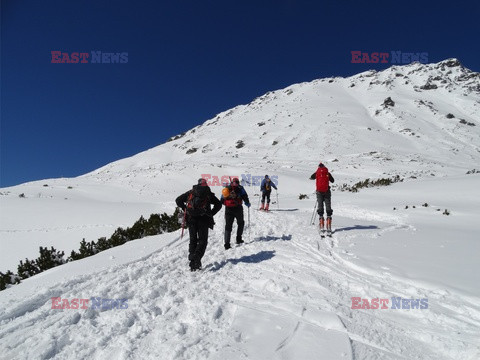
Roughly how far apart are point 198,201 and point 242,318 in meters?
2.98

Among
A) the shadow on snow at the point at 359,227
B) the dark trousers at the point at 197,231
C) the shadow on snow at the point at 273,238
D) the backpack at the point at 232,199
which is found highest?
the backpack at the point at 232,199

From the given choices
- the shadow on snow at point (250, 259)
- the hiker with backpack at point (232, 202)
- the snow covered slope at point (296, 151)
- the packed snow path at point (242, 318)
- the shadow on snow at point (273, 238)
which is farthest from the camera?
the snow covered slope at point (296, 151)

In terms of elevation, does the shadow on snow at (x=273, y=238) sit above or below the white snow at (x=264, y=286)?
below

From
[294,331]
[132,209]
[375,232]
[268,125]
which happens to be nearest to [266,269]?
[294,331]

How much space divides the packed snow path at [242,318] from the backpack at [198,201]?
1.22m

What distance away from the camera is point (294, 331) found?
338 cm

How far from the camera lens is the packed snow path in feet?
10.2

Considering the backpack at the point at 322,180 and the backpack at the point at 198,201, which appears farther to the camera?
the backpack at the point at 322,180

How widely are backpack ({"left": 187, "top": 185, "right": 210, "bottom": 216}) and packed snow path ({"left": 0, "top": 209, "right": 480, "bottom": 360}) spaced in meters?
1.22

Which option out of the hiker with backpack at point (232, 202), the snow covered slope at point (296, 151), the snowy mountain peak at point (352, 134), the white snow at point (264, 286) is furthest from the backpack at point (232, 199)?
the snowy mountain peak at point (352, 134)

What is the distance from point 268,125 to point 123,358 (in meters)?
65.3

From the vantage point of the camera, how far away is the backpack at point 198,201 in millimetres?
6199

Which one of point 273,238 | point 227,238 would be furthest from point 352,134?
point 227,238

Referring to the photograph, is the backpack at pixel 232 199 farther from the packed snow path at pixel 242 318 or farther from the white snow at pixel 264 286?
the packed snow path at pixel 242 318
